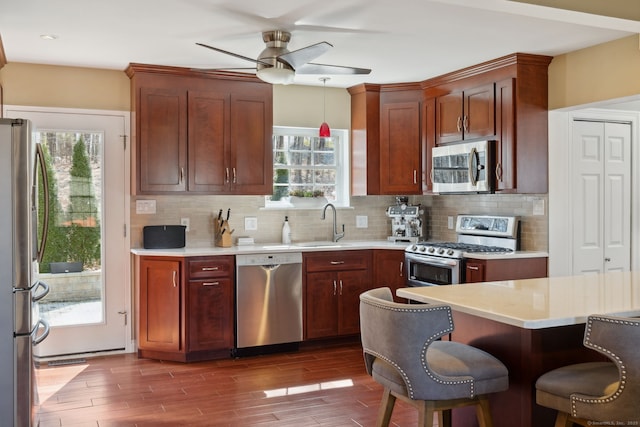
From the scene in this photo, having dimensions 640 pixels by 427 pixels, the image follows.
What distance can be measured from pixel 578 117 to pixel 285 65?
257cm

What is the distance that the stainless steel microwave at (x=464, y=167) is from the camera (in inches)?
198

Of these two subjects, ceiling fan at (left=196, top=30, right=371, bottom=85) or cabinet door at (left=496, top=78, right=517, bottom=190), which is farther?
cabinet door at (left=496, top=78, right=517, bottom=190)

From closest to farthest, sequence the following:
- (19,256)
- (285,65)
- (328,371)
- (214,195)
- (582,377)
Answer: (582,377) → (19,256) → (285,65) → (328,371) → (214,195)

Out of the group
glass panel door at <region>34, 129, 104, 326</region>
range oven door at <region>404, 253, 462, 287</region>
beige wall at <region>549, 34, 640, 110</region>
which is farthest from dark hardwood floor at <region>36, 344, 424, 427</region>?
beige wall at <region>549, 34, 640, 110</region>

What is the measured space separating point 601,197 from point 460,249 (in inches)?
50.0

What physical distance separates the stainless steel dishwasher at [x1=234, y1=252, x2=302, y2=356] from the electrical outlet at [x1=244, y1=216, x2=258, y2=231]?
2.16 feet

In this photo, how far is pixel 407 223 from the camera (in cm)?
612

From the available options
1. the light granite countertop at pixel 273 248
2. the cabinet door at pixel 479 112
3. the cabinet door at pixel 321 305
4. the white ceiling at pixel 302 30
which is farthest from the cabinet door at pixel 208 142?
the cabinet door at pixel 479 112

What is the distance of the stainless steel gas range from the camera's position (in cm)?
502

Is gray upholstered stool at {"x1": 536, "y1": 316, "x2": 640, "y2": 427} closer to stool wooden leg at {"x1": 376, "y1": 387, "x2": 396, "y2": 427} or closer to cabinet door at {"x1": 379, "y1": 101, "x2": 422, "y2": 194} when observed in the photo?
stool wooden leg at {"x1": 376, "y1": 387, "x2": 396, "y2": 427}

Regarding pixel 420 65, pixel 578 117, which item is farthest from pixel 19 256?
pixel 578 117

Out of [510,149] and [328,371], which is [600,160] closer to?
[510,149]

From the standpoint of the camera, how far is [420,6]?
3.57 metres

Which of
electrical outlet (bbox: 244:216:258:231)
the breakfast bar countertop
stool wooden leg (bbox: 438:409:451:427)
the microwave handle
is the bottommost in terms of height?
stool wooden leg (bbox: 438:409:451:427)
